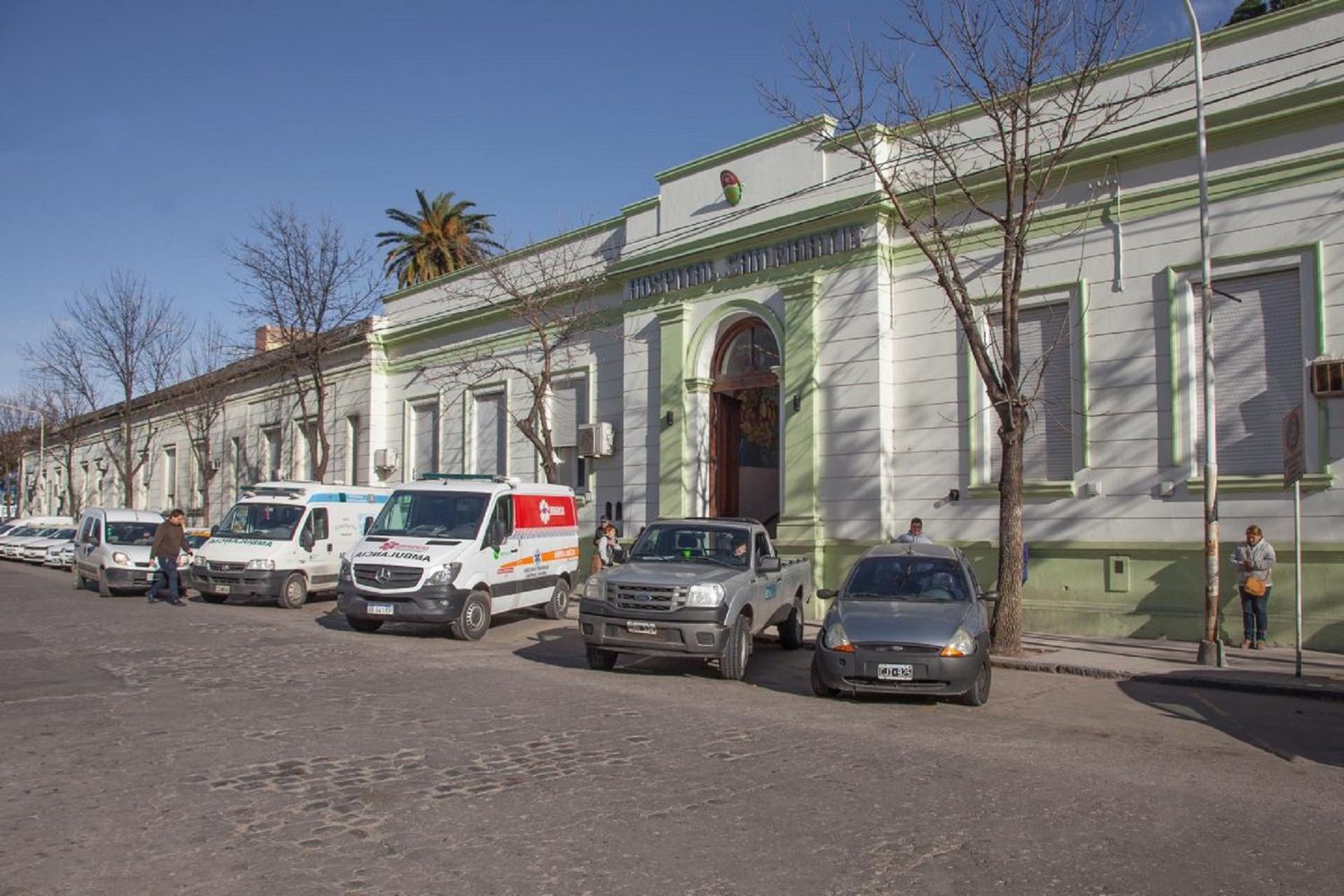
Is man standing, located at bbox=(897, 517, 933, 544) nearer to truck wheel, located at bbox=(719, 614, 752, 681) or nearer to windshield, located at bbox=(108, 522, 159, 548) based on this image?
truck wheel, located at bbox=(719, 614, 752, 681)

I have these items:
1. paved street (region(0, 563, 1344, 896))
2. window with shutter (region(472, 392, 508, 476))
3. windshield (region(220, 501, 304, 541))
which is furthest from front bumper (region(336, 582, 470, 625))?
window with shutter (region(472, 392, 508, 476))

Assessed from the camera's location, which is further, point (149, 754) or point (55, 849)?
point (149, 754)

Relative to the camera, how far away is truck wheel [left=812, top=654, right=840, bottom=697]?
406 inches

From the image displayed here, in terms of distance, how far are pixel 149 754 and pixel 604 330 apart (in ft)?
55.5

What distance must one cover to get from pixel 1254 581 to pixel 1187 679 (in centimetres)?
269

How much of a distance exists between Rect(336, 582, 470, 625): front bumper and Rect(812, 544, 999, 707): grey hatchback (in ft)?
18.0

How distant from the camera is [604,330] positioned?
2328 centimetres

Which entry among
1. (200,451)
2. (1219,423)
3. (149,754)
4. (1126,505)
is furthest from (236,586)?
(200,451)

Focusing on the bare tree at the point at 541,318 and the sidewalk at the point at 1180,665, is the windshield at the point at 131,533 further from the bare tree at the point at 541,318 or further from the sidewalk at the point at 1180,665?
the sidewalk at the point at 1180,665

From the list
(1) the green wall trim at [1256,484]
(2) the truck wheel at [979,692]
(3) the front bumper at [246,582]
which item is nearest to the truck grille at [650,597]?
(2) the truck wheel at [979,692]

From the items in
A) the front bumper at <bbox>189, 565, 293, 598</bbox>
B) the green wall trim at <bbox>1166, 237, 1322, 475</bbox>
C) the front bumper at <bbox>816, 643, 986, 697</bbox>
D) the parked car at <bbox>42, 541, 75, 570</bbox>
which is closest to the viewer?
the front bumper at <bbox>816, 643, 986, 697</bbox>

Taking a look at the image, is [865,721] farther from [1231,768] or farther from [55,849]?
[55,849]

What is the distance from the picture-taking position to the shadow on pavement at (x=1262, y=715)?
8367 mm

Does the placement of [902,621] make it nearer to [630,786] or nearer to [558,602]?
[630,786]
